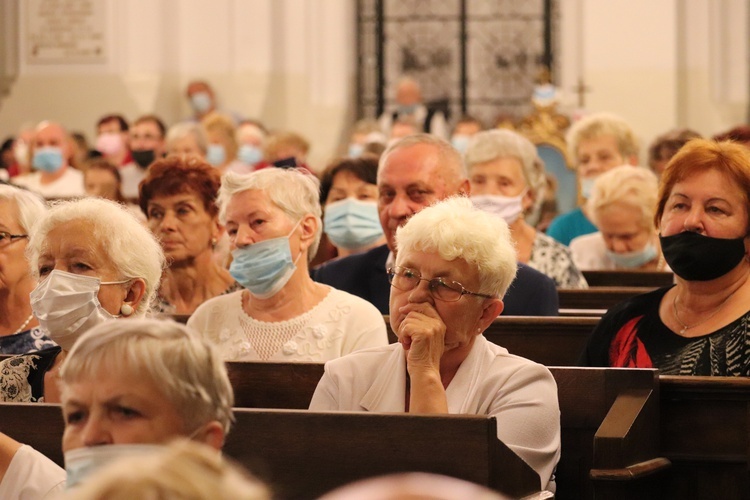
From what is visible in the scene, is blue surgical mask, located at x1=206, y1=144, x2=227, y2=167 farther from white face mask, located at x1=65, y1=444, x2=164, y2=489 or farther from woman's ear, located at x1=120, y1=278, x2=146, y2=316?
white face mask, located at x1=65, y1=444, x2=164, y2=489

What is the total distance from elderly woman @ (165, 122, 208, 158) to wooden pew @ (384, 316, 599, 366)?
4.20 m

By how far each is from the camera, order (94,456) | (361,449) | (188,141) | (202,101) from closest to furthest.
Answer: (94,456)
(361,449)
(188,141)
(202,101)

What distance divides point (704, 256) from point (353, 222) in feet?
7.23

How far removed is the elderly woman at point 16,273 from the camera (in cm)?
463

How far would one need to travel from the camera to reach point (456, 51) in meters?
16.4

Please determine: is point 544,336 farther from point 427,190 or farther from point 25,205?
point 25,205

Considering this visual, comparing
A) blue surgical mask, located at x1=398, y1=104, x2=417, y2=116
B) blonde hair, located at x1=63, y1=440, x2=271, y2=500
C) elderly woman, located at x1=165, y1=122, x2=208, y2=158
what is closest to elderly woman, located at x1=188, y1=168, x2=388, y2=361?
blonde hair, located at x1=63, y1=440, x2=271, y2=500

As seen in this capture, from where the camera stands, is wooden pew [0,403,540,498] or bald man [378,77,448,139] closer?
wooden pew [0,403,540,498]

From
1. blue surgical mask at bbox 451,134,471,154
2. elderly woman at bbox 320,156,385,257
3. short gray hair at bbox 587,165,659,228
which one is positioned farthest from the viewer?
blue surgical mask at bbox 451,134,471,154

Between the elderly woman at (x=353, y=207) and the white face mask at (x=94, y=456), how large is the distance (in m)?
3.85

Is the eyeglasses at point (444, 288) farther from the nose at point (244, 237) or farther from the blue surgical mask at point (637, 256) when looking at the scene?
the blue surgical mask at point (637, 256)

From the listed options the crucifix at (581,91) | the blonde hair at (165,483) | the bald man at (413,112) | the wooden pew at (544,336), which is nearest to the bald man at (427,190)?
the wooden pew at (544,336)

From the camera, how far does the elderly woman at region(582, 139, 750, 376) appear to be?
438 centimetres

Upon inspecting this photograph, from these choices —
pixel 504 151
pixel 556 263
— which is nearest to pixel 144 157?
pixel 504 151
